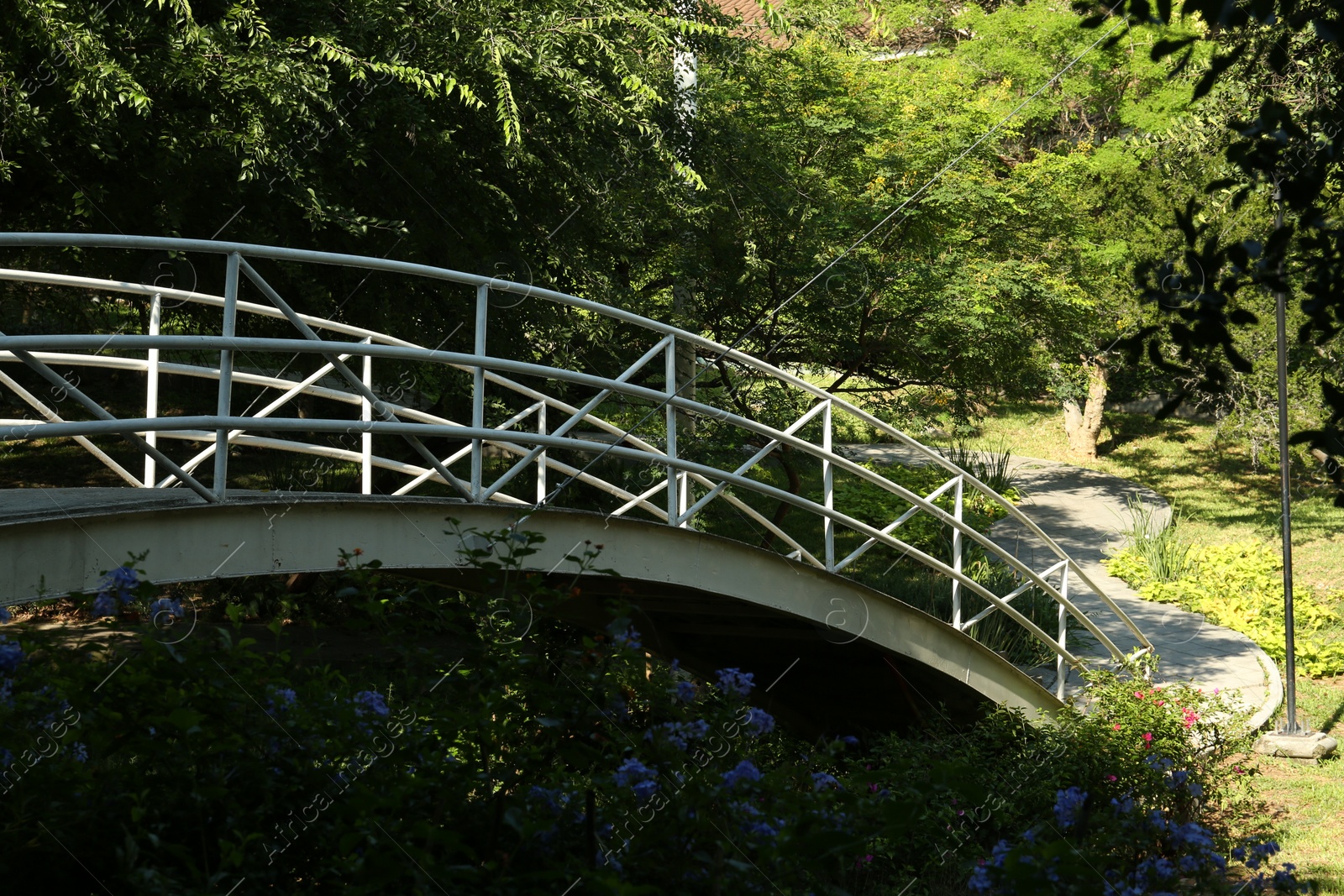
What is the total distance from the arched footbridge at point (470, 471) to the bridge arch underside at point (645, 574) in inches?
0.6

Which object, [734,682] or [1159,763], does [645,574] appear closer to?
[734,682]

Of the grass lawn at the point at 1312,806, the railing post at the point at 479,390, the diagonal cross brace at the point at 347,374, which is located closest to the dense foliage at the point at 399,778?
the diagonal cross brace at the point at 347,374

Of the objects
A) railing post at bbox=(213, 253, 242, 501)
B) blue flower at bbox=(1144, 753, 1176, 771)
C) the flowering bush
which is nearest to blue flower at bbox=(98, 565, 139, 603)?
railing post at bbox=(213, 253, 242, 501)

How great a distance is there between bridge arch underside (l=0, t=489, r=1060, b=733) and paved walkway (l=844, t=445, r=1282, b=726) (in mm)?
2642

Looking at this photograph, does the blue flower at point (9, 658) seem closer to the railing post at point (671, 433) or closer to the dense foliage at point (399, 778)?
the dense foliage at point (399, 778)

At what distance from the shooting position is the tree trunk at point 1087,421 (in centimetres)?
2259

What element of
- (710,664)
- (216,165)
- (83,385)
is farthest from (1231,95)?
(83,385)

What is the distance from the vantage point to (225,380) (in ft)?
16.7

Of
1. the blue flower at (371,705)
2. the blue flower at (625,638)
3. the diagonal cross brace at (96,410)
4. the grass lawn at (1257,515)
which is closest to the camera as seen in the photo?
the blue flower at (371,705)

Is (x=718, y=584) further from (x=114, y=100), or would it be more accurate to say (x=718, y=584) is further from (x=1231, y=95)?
(x=1231, y=95)

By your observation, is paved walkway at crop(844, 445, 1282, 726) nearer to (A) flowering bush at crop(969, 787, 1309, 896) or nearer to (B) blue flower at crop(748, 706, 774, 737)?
(A) flowering bush at crop(969, 787, 1309, 896)

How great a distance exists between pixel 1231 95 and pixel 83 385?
14302 mm

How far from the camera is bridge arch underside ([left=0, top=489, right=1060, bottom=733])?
488 centimetres

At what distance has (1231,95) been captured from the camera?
14516 mm
